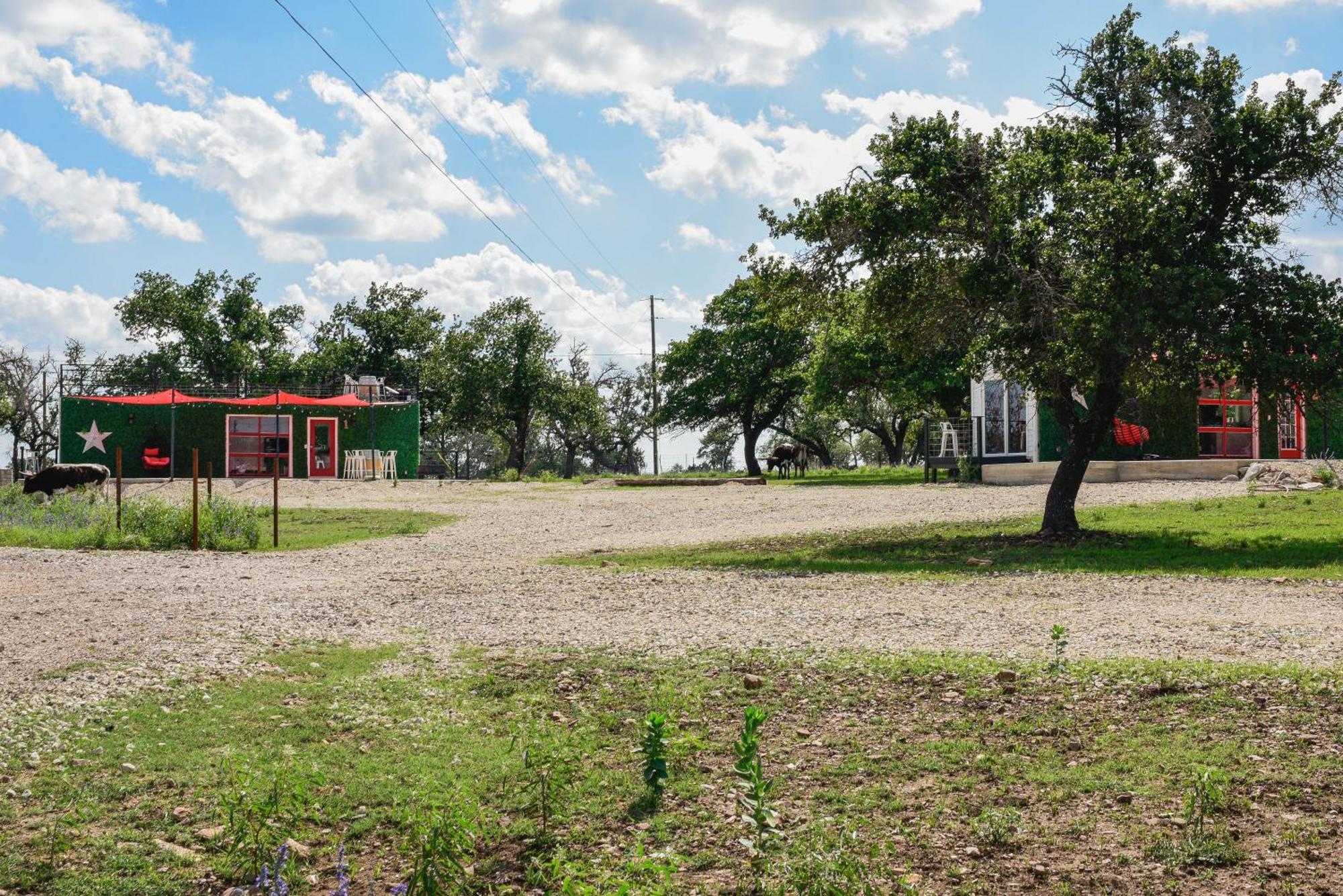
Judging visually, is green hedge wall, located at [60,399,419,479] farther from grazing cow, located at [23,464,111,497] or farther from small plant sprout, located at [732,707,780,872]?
small plant sprout, located at [732,707,780,872]

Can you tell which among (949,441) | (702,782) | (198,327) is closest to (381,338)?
(198,327)

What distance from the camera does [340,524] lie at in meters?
22.8

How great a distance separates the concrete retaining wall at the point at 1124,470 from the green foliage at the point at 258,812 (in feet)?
81.2

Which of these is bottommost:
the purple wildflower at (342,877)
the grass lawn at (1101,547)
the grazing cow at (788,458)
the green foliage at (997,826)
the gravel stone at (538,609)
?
the purple wildflower at (342,877)

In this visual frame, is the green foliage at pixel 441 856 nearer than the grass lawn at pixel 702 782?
Yes

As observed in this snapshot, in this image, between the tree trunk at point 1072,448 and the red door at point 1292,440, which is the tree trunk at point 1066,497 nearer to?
the tree trunk at point 1072,448

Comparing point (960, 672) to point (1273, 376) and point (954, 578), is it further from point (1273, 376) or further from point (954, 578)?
point (1273, 376)

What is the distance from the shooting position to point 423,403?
183 feet

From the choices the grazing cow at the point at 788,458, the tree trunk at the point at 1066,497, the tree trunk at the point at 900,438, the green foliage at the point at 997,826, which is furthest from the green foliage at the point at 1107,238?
the tree trunk at the point at 900,438

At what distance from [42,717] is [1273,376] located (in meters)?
15.5

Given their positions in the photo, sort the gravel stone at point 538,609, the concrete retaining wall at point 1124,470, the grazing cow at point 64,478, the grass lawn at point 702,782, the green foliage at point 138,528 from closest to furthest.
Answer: the grass lawn at point 702,782, the gravel stone at point 538,609, the green foliage at point 138,528, the grazing cow at point 64,478, the concrete retaining wall at point 1124,470

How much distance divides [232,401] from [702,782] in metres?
A: 38.3

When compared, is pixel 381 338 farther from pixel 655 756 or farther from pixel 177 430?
pixel 655 756

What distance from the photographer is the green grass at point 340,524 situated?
19594mm
